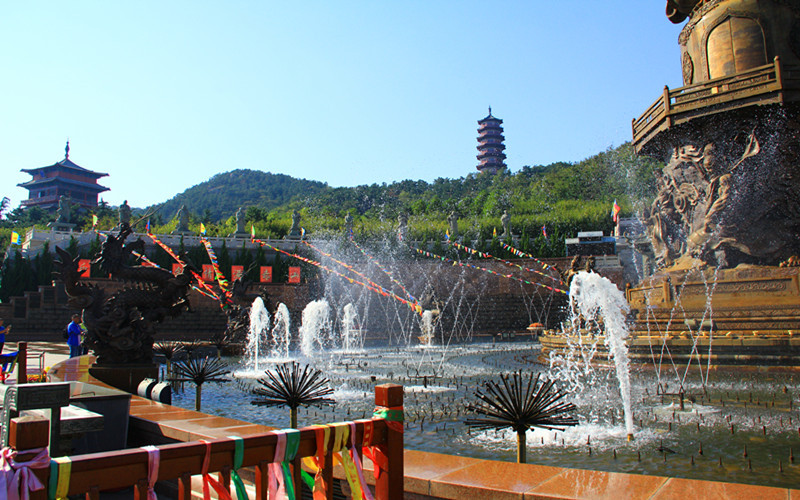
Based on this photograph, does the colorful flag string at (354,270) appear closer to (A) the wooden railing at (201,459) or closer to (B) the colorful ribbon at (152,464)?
(A) the wooden railing at (201,459)

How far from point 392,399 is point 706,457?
14.3 feet

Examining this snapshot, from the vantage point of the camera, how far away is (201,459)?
9.03ft

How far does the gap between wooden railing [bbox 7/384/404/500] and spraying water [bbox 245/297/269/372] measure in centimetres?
1758

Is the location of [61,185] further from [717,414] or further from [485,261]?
[717,414]

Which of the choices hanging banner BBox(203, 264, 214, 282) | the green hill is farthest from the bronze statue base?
the green hill

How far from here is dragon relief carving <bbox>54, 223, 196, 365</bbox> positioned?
32.2 ft

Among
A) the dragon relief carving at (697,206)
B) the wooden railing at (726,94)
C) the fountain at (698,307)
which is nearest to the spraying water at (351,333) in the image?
the fountain at (698,307)

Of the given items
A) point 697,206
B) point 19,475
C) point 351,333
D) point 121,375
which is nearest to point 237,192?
point 351,333

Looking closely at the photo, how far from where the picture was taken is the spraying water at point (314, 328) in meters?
25.5

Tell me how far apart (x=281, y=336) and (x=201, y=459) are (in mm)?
23212

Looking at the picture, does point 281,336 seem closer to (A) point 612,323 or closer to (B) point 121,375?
(B) point 121,375

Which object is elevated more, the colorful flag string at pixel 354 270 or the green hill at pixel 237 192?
the green hill at pixel 237 192

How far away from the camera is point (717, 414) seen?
317 inches

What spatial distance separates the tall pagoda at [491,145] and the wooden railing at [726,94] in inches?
3839
